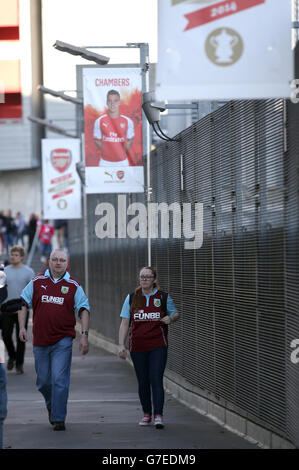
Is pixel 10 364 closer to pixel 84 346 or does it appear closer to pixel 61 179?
pixel 84 346

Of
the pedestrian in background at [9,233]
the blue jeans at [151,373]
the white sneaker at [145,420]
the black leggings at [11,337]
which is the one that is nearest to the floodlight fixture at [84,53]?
the black leggings at [11,337]

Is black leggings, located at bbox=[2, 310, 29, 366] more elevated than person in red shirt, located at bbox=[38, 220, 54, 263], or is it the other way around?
person in red shirt, located at bbox=[38, 220, 54, 263]

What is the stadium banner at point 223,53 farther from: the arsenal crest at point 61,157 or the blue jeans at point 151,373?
the arsenal crest at point 61,157

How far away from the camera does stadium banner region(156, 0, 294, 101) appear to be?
829 centimetres

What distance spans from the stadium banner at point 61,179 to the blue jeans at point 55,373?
16469 millimetres

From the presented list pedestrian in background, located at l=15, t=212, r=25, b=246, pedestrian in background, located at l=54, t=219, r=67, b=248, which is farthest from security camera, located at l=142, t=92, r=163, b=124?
pedestrian in background, located at l=15, t=212, r=25, b=246

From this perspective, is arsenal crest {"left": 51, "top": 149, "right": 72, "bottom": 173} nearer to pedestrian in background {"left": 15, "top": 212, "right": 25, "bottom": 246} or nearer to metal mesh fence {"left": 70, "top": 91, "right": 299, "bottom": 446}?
metal mesh fence {"left": 70, "top": 91, "right": 299, "bottom": 446}

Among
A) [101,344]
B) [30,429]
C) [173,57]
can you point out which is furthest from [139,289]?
[101,344]

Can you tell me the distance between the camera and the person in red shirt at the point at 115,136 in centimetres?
1809

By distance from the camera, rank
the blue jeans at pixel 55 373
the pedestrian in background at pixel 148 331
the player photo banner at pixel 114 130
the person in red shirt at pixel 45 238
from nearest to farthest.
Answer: the blue jeans at pixel 55 373 < the pedestrian in background at pixel 148 331 < the player photo banner at pixel 114 130 < the person in red shirt at pixel 45 238

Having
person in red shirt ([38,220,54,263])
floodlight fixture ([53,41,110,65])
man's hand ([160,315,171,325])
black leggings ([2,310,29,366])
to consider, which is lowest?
black leggings ([2,310,29,366])

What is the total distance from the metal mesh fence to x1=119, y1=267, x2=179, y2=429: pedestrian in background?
629mm

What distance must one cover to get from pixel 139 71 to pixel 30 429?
7196 millimetres

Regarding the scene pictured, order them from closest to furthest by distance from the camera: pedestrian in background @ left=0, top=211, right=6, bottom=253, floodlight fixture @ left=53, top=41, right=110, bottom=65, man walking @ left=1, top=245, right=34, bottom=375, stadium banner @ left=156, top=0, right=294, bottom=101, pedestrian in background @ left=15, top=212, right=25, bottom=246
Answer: stadium banner @ left=156, top=0, right=294, bottom=101 < man walking @ left=1, top=245, right=34, bottom=375 < floodlight fixture @ left=53, top=41, right=110, bottom=65 < pedestrian in background @ left=0, top=211, right=6, bottom=253 < pedestrian in background @ left=15, top=212, right=25, bottom=246
